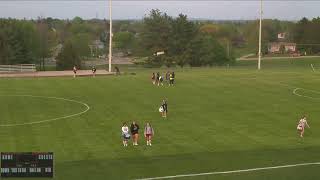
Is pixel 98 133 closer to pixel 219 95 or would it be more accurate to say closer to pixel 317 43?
pixel 219 95

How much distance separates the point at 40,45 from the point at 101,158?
306ft

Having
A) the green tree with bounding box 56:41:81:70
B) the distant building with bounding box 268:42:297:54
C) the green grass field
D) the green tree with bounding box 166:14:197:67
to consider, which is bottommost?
the green grass field

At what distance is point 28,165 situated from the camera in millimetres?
20422

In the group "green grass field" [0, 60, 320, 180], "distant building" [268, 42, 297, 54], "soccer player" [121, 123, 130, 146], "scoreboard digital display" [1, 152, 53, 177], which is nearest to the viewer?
"scoreboard digital display" [1, 152, 53, 177]

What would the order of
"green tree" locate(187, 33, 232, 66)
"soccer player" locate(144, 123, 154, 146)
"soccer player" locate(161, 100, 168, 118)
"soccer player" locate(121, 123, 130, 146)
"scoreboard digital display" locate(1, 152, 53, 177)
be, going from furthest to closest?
"green tree" locate(187, 33, 232, 66)
"soccer player" locate(161, 100, 168, 118)
"soccer player" locate(144, 123, 154, 146)
"soccer player" locate(121, 123, 130, 146)
"scoreboard digital display" locate(1, 152, 53, 177)

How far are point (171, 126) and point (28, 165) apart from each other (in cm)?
2041

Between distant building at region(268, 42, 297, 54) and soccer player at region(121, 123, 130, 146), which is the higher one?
distant building at region(268, 42, 297, 54)

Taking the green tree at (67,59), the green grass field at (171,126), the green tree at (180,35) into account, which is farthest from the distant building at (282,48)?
the green grass field at (171,126)

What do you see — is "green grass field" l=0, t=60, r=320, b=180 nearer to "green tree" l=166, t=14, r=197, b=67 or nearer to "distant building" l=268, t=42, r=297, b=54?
"green tree" l=166, t=14, r=197, b=67

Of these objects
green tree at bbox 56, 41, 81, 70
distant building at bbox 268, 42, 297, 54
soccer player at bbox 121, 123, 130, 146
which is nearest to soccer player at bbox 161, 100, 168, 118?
soccer player at bbox 121, 123, 130, 146

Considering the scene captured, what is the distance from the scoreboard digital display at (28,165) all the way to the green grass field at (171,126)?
615cm

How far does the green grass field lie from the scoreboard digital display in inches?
242

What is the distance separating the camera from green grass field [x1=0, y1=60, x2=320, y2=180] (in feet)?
96.6

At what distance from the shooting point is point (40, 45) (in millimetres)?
120812
